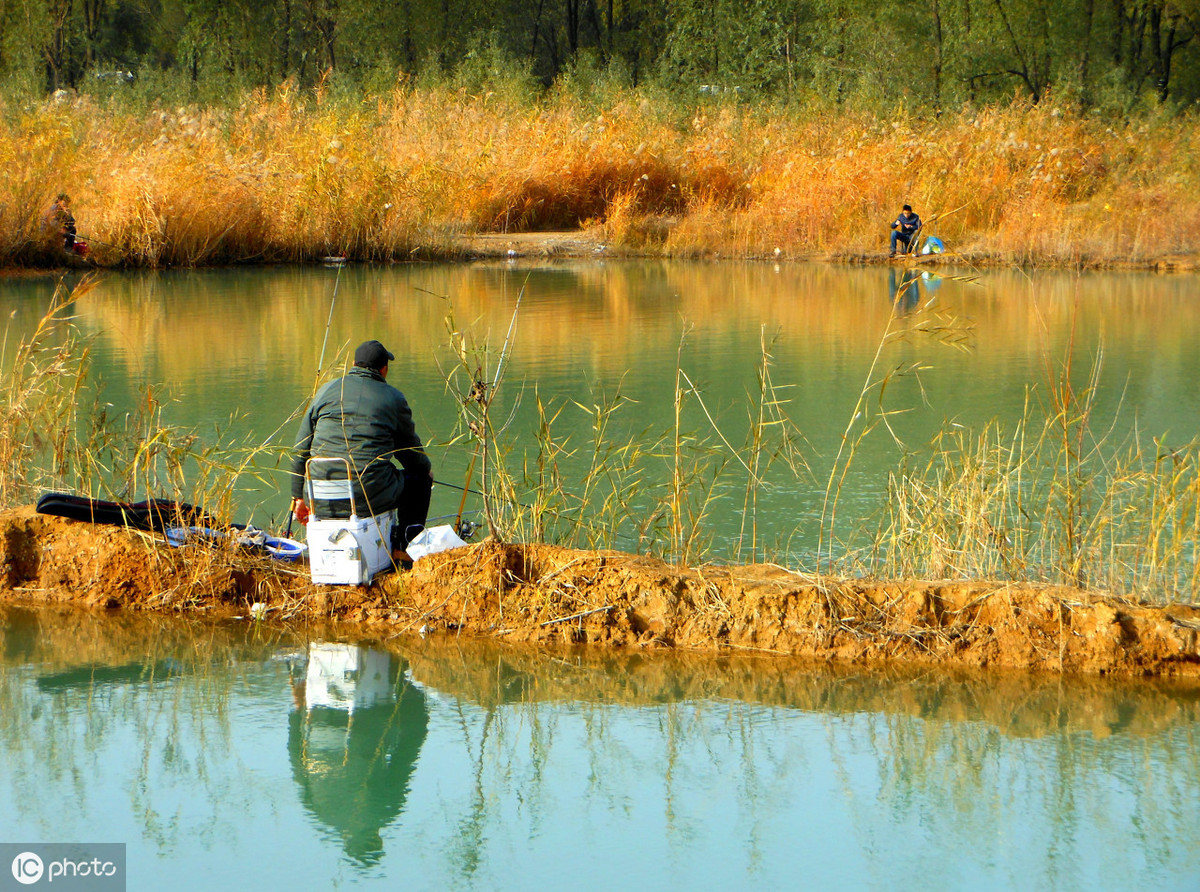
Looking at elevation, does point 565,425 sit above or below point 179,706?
above

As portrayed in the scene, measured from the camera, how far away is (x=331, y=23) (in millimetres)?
38719

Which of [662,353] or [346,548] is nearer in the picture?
[346,548]

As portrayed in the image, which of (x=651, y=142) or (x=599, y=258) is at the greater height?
(x=651, y=142)

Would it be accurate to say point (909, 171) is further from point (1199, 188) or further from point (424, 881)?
point (424, 881)

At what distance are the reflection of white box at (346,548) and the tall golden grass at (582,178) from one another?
1499 centimetres

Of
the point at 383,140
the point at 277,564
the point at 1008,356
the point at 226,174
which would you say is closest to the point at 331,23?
the point at 383,140

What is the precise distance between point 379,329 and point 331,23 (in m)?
27.3

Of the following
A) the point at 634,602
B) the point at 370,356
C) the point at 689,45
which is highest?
the point at 689,45

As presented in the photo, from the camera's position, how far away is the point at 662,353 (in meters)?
12.8

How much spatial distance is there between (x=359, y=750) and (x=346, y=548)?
1.11 meters

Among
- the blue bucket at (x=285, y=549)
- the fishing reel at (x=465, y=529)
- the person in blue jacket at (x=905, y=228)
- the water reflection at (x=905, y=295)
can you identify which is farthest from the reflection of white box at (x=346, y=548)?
the person in blue jacket at (x=905, y=228)

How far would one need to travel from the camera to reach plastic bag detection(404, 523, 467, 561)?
5.82 meters
